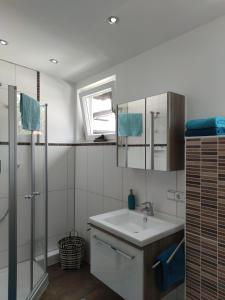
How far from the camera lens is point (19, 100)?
1874 millimetres

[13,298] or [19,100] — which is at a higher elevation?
[19,100]

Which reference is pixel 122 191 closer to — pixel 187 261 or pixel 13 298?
pixel 187 261

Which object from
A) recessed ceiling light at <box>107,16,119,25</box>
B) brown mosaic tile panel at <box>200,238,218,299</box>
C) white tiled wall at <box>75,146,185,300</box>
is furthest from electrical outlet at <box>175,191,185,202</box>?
recessed ceiling light at <box>107,16,119,25</box>

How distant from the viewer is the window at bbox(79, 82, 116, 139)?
8.93ft

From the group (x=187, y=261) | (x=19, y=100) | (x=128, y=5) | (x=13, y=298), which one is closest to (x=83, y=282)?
(x=13, y=298)

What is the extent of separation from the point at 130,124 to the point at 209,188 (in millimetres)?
932

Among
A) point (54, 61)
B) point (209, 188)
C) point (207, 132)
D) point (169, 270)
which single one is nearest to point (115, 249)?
point (169, 270)

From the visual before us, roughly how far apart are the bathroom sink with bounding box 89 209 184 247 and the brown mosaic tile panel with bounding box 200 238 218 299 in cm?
28

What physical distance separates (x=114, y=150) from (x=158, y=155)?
724 mm

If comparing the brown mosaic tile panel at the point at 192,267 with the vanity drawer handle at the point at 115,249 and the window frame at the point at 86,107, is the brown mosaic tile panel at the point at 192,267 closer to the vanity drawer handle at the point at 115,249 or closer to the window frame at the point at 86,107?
the vanity drawer handle at the point at 115,249

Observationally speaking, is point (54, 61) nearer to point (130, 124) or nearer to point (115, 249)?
point (130, 124)

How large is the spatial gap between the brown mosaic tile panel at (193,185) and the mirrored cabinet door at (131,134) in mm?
494

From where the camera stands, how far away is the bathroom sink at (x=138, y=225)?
1.53 m

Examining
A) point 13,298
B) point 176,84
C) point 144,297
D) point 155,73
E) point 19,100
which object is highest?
point 155,73
